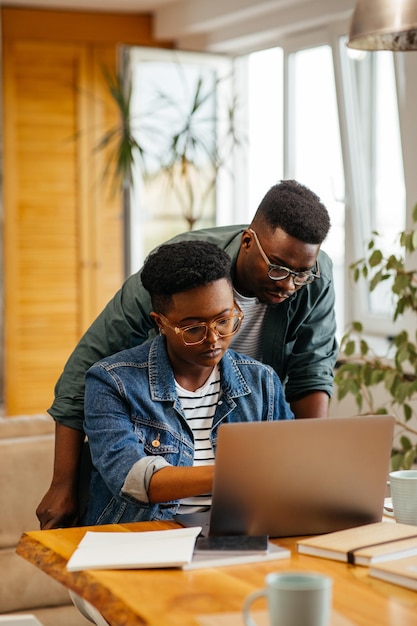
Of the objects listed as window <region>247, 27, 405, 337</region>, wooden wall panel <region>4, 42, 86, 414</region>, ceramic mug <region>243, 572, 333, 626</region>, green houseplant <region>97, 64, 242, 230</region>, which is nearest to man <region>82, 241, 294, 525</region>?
ceramic mug <region>243, 572, 333, 626</region>

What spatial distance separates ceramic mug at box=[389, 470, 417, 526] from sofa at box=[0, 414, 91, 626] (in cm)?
129

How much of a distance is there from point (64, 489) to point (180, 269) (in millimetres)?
553

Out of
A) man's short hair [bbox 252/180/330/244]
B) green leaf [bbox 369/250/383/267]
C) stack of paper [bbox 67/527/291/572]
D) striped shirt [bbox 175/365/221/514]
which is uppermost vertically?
man's short hair [bbox 252/180/330/244]

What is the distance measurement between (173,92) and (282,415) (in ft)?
14.5

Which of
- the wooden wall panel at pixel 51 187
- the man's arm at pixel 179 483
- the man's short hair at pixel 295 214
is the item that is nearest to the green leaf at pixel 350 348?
the man's short hair at pixel 295 214

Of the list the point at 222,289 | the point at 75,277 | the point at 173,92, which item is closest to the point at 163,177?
the point at 173,92

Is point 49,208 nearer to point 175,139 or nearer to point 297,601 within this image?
point 175,139

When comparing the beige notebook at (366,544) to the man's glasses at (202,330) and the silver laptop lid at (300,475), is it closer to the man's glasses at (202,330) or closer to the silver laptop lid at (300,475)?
the silver laptop lid at (300,475)

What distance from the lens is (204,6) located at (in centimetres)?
623

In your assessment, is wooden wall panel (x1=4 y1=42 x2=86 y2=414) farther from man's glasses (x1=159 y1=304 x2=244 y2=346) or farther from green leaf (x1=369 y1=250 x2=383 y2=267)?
man's glasses (x1=159 y1=304 x2=244 y2=346)

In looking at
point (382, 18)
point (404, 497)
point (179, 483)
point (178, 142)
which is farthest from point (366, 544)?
point (178, 142)

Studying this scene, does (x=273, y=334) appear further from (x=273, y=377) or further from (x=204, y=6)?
(x=204, y=6)

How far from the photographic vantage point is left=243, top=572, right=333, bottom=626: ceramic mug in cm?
125

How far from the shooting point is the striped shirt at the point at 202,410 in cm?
208
